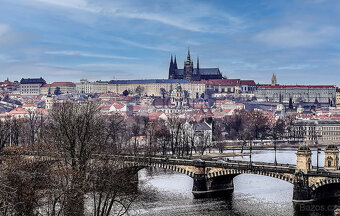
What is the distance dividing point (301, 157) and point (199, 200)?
723 centimetres

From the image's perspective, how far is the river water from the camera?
38.5 metres

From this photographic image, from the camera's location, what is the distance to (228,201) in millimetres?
42625

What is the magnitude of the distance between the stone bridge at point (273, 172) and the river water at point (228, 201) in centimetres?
109

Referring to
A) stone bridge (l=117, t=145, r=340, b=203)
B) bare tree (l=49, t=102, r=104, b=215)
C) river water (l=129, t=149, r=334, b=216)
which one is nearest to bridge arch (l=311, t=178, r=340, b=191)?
stone bridge (l=117, t=145, r=340, b=203)

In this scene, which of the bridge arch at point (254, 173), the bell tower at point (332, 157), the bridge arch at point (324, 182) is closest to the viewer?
the bridge arch at point (324, 182)

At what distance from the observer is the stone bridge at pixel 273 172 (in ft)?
131

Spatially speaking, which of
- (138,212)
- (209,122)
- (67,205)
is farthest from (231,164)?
(209,122)

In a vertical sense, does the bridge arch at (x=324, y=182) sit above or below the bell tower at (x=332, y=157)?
below

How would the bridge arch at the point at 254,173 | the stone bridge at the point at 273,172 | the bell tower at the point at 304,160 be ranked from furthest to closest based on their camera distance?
the bridge arch at the point at 254,173
the bell tower at the point at 304,160
the stone bridge at the point at 273,172

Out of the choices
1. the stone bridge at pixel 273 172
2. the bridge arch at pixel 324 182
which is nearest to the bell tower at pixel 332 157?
the stone bridge at pixel 273 172

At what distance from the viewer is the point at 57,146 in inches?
1407

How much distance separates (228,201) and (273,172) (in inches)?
137

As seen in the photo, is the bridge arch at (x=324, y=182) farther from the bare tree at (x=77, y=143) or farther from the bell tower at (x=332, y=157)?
the bare tree at (x=77, y=143)

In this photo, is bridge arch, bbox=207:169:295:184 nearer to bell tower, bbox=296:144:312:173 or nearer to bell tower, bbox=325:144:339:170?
bell tower, bbox=296:144:312:173
